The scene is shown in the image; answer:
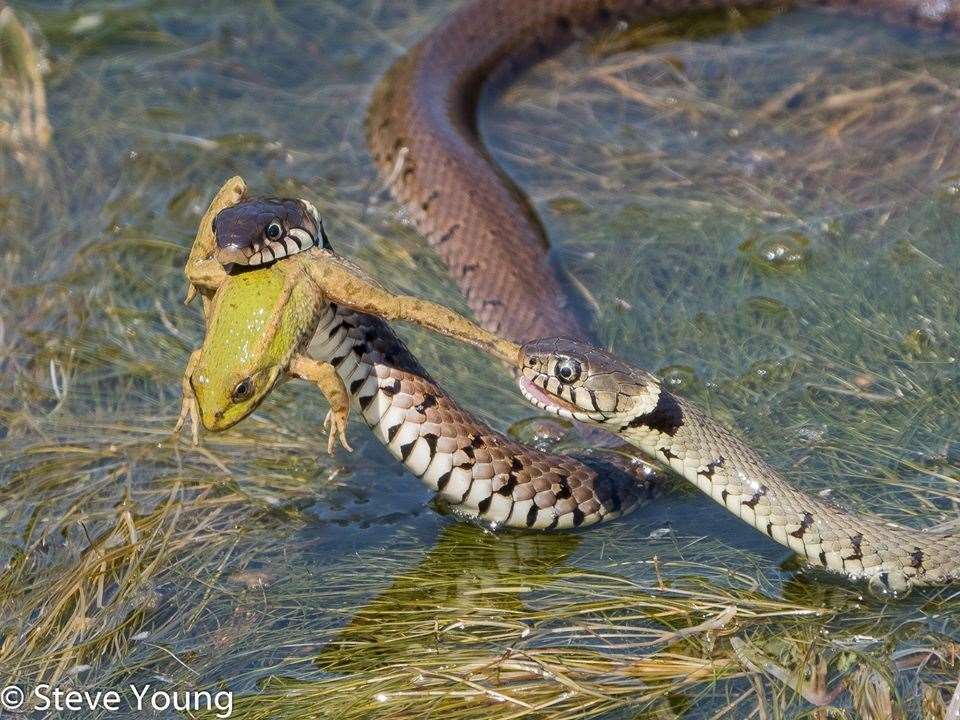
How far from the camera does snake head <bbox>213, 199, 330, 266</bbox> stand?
3.95 metres

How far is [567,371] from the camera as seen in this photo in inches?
184

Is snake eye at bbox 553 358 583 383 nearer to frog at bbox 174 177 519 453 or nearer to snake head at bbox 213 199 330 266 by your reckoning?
frog at bbox 174 177 519 453

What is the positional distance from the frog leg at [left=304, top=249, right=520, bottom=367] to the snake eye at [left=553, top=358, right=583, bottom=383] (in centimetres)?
62

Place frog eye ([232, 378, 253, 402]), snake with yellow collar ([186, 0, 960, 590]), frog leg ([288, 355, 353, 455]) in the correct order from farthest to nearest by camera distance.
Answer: snake with yellow collar ([186, 0, 960, 590])
frog leg ([288, 355, 353, 455])
frog eye ([232, 378, 253, 402])

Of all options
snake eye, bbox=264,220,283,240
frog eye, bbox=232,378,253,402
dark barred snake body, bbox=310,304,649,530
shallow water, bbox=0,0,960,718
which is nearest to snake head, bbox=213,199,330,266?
snake eye, bbox=264,220,283,240

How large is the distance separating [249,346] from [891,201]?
3.85 meters

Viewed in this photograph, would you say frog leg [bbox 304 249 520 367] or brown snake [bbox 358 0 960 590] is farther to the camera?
brown snake [bbox 358 0 960 590]

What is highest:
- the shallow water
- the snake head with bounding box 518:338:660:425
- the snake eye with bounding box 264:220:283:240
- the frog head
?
the snake eye with bounding box 264:220:283:240

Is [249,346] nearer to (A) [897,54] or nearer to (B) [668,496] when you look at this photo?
(B) [668,496]

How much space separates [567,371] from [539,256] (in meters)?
1.71

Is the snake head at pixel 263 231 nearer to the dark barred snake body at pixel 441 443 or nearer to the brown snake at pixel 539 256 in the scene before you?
the dark barred snake body at pixel 441 443

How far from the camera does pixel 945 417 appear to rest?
4.96 m

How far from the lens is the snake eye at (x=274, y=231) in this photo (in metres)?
4.00

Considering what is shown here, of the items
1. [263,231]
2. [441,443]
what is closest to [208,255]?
[263,231]
